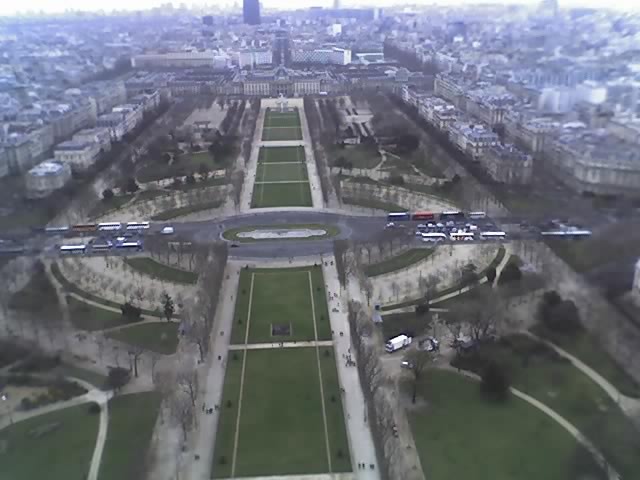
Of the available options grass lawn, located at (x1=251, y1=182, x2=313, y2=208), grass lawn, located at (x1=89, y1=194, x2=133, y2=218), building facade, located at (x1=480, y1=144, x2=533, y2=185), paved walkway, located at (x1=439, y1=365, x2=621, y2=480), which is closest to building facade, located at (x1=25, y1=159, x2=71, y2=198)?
grass lawn, located at (x1=89, y1=194, x2=133, y2=218)

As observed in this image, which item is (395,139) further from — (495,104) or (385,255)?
(385,255)

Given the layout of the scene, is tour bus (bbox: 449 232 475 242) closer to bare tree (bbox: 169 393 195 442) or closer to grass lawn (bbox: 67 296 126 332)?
grass lawn (bbox: 67 296 126 332)

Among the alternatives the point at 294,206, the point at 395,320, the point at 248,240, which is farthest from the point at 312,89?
the point at 395,320

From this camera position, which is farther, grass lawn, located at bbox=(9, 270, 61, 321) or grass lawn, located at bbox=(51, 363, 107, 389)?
grass lawn, located at bbox=(9, 270, 61, 321)

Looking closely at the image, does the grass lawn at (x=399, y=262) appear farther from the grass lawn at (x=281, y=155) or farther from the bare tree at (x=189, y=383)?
the grass lawn at (x=281, y=155)

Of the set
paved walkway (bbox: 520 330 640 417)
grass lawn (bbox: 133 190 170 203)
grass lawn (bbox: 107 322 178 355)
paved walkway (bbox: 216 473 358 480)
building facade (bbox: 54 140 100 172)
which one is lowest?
paved walkway (bbox: 216 473 358 480)
